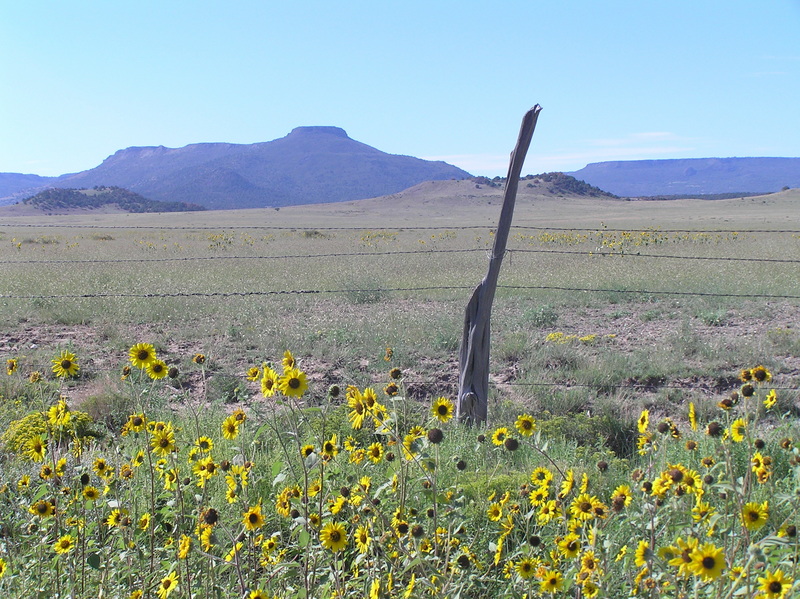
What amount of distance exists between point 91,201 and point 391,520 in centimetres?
11518

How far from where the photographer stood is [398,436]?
84.2 inches

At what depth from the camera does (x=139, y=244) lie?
23062 mm

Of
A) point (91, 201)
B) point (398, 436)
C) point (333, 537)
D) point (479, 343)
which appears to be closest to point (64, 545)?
point (333, 537)

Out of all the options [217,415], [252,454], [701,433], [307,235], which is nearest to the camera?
[252,454]

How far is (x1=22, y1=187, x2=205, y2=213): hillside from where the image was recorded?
314 ft

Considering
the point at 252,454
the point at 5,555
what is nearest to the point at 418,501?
the point at 252,454

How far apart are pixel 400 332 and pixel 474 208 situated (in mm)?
65427

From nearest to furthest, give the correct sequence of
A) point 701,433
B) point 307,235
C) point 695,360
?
point 701,433, point 695,360, point 307,235

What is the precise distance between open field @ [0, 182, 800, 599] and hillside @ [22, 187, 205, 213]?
92343 millimetres

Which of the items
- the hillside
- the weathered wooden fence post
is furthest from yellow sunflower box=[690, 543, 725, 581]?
the hillside

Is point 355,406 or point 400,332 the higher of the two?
point 355,406

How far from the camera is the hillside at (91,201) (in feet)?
314

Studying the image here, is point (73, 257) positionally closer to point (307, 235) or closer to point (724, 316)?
point (307, 235)

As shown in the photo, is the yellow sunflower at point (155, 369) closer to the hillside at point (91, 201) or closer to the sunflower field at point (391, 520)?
the sunflower field at point (391, 520)
